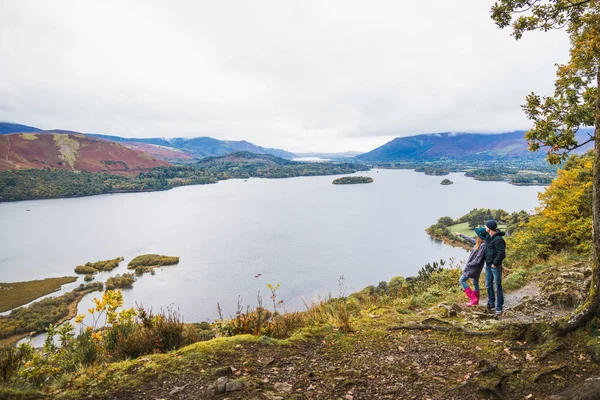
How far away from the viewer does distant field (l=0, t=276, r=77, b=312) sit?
139 ft

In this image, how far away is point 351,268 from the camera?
2184 inches

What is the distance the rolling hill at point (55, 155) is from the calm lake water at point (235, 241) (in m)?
49.0

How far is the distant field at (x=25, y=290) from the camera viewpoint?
4244 cm

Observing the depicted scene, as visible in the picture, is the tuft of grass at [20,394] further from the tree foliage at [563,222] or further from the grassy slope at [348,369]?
the tree foliage at [563,222]

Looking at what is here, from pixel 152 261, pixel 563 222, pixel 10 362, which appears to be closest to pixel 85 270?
pixel 152 261

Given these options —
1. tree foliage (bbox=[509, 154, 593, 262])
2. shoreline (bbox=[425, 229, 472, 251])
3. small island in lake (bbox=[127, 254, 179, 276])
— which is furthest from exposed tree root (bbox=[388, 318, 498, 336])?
shoreline (bbox=[425, 229, 472, 251])

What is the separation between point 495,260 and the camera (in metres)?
6.05

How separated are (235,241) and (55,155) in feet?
535

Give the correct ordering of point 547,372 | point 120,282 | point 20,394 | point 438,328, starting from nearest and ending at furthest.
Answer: point 20,394 < point 547,372 < point 438,328 < point 120,282

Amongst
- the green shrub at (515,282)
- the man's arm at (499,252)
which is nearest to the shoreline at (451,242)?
the green shrub at (515,282)

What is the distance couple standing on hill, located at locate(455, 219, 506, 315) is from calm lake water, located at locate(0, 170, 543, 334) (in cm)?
1848

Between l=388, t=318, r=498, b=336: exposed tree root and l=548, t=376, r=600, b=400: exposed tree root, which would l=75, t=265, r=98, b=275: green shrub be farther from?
l=548, t=376, r=600, b=400: exposed tree root

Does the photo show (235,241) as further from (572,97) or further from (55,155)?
(55,155)

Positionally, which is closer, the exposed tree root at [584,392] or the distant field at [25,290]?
the exposed tree root at [584,392]
